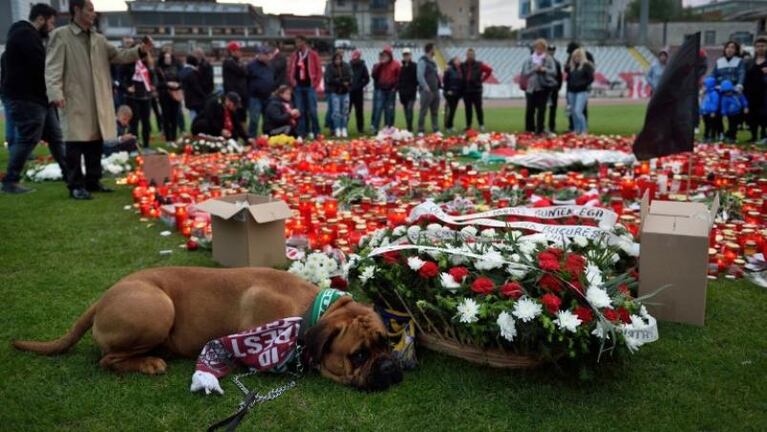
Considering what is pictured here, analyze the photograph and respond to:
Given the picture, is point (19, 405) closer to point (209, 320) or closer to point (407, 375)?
point (209, 320)

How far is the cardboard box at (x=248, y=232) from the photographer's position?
5.16 metres

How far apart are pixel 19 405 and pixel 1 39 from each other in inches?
793

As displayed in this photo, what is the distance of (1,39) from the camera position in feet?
65.0

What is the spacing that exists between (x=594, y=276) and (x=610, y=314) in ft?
0.92

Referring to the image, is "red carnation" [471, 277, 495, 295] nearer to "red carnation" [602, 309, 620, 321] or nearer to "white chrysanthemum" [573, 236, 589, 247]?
A: "red carnation" [602, 309, 620, 321]

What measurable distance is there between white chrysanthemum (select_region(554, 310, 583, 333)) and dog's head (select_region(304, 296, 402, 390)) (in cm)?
82

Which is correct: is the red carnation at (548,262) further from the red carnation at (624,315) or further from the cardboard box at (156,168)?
the cardboard box at (156,168)

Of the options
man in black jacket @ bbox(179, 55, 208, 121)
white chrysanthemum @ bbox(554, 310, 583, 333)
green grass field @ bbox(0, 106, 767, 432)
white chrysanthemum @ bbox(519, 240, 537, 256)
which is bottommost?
green grass field @ bbox(0, 106, 767, 432)

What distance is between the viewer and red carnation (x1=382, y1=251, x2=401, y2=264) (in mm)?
4015

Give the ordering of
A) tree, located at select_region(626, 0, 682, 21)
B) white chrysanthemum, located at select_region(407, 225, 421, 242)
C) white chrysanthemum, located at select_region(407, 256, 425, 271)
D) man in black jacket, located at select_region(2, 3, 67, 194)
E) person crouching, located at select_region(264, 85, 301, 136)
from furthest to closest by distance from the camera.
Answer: tree, located at select_region(626, 0, 682, 21), person crouching, located at select_region(264, 85, 301, 136), man in black jacket, located at select_region(2, 3, 67, 194), white chrysanthemum, located at select_region(407, 225, 421, 242), white chrysanthemum, located at select_region(407, 256, 425, 271)

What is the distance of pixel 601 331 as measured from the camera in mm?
3213

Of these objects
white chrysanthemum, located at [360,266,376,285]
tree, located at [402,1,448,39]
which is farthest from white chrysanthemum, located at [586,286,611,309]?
tree, located at [402,1,448,39]

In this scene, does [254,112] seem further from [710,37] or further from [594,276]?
[710,37]

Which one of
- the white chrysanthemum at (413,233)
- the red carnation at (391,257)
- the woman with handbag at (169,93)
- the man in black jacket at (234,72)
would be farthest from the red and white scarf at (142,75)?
the red carnation at (391,257)
